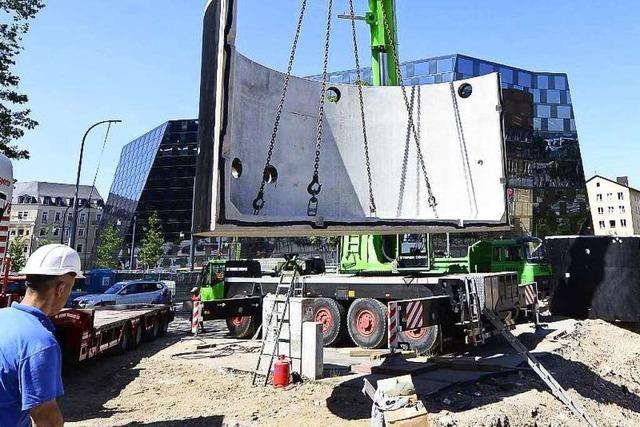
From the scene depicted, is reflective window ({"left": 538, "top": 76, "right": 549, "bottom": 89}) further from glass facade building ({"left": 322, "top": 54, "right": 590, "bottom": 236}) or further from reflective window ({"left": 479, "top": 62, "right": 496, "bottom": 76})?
reflective window ({"left": 479, "top": 62, "right": 496, "bottom": 76})

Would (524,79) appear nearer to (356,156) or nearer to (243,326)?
(243,326)

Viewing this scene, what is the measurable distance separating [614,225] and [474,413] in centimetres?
9807

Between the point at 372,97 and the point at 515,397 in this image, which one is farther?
the point at 372,97

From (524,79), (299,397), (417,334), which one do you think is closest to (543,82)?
(524,79)

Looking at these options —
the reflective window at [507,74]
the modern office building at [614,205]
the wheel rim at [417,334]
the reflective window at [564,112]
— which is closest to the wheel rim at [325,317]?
the wheel rim at [417,334]

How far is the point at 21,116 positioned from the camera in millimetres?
14211

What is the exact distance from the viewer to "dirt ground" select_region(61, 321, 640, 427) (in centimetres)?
614

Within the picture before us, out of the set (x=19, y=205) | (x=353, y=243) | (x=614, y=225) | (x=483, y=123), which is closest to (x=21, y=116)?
(x=353, y=243)

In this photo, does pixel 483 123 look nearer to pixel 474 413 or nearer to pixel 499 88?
pixel 499 88

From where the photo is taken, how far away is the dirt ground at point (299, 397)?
6.14 m

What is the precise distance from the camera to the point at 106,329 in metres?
9.51

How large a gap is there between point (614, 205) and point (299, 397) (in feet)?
323

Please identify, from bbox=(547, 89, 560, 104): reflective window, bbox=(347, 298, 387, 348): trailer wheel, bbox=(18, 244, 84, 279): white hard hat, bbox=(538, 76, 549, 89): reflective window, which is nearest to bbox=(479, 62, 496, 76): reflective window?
bbox=(538, 76, 549, 89): reflective window

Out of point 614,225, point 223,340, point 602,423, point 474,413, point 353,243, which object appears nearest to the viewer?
point 474,413
